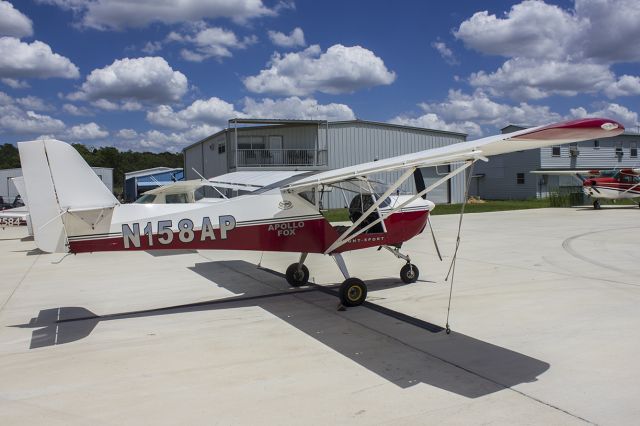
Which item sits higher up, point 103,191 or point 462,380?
point 103,191

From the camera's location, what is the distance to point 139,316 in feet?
24.5

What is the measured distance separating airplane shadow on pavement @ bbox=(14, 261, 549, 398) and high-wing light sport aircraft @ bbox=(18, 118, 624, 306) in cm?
67

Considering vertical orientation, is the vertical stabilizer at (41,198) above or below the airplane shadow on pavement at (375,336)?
above

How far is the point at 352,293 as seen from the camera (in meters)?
7.46

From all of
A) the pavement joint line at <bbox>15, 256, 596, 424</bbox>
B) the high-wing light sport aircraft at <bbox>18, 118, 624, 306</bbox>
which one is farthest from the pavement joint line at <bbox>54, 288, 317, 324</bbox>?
the high-wing light sport aircraft at <bbox>18, 118, 624, 306</bbox>

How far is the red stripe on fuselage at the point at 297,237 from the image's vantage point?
7363mm

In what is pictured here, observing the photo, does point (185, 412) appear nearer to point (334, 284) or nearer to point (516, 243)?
point (334, 284)

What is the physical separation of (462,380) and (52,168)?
5728 mm

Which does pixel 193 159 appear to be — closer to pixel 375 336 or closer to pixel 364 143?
pixel 364 143

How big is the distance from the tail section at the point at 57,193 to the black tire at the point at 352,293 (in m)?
3.64

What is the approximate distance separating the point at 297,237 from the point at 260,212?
761 mm

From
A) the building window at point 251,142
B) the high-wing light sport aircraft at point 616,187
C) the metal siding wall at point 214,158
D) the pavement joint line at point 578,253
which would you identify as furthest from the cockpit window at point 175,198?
the high-wing light sport aircraft at point 616,187

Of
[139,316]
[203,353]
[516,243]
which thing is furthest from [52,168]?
[516,243]

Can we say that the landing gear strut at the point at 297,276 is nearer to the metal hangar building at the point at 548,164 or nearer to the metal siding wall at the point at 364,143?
the metal siding wall at the point at 364,143
